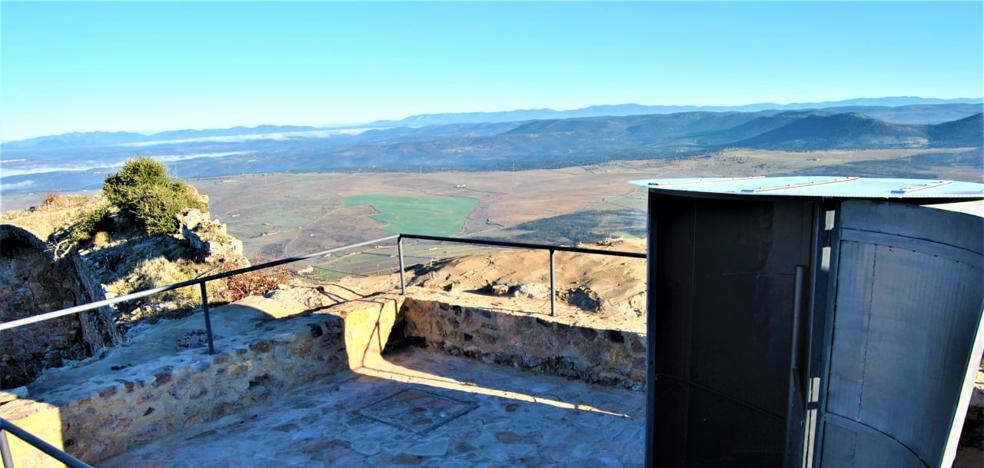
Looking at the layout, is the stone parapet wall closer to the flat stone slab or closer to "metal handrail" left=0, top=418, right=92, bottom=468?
the flat stone slab

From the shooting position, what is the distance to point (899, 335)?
2.82 metres

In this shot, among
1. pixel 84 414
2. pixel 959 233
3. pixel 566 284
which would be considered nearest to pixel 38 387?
pixel 84 414

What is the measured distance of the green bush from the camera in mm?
16625

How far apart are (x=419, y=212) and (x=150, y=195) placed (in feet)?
116

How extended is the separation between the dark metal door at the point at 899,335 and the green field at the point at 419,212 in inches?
1273

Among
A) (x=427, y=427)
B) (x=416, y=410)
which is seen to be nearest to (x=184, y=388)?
(x=416, y=410)

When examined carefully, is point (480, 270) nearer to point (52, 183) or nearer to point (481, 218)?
point (481, 218)

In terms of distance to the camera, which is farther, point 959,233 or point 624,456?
point 624,456

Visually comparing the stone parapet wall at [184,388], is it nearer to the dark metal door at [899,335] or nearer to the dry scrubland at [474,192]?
the dark metal door at [899,335]

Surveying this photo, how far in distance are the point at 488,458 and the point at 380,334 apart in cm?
268

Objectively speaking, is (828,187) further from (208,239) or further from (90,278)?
(90,278)

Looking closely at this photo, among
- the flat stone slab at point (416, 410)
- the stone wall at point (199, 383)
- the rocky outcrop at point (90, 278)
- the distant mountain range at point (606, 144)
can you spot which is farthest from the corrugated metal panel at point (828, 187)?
the distant mountain range at point (606, 144)

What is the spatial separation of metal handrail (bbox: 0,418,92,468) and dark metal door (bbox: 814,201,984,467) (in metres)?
3.13

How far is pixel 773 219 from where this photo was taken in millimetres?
3279
